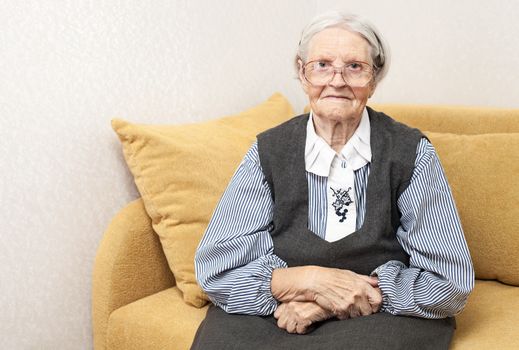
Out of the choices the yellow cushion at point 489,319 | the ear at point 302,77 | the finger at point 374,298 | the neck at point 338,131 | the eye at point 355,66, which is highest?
the eye at point 355,66

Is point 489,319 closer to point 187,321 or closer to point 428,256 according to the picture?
point 428,256

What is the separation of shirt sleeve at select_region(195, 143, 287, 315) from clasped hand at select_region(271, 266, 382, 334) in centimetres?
5

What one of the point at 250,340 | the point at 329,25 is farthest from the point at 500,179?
the point at 250,340

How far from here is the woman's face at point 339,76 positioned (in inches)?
69.7

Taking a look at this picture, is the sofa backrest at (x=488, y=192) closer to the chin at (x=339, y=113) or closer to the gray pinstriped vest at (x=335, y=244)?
the gray pinstriped vest at (x=335, y=244)

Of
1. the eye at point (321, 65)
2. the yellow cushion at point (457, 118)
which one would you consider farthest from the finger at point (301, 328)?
the yellow cushion at point (457, 118)

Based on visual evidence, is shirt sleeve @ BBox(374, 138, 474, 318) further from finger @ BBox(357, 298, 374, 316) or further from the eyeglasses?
the eyeglasses

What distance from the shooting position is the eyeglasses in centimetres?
178

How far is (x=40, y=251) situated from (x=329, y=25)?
1.02 meters

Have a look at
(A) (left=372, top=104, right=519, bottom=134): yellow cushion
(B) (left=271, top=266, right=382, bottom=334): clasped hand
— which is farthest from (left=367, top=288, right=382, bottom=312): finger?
(A) (left=372, top=104, right=519, bottom=134): yellow cushion

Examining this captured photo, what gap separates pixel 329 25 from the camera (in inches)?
70.6

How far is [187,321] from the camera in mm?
1855

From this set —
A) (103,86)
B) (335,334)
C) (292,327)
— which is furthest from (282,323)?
(103,86)

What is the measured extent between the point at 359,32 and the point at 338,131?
0.86ft
